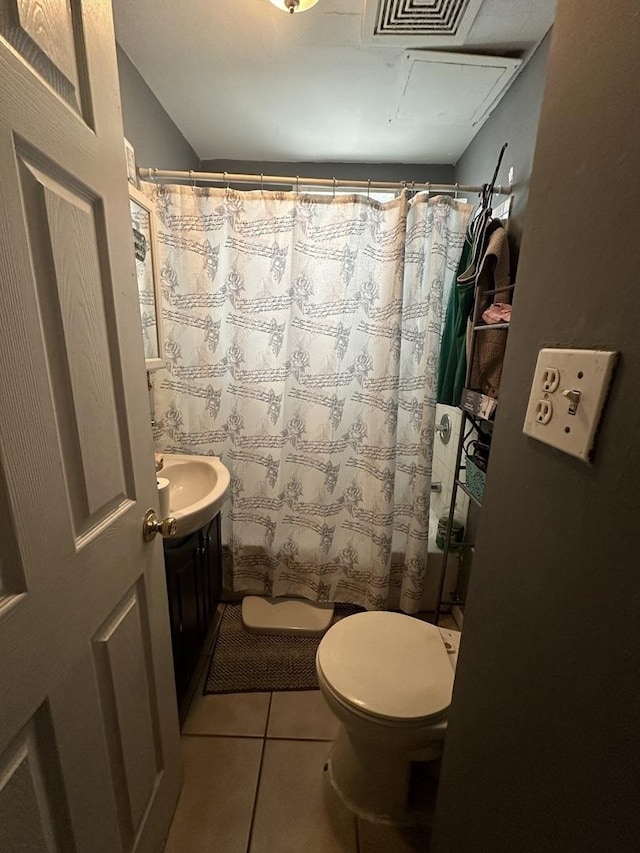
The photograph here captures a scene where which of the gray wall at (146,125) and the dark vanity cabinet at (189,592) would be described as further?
the gray wall at (146,125)

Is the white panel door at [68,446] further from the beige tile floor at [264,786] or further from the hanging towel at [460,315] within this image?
the hanging towel at [460,315]

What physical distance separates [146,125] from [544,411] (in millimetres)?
1894

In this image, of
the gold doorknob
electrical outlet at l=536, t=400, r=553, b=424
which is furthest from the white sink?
electrical outlet at l=536, t=400, r=553, b=424

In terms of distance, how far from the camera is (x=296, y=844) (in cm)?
100

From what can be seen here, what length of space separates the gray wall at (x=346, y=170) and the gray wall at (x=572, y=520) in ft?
6.20

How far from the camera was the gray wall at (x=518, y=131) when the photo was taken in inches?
47.4

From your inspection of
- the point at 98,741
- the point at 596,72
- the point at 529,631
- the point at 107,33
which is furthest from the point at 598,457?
the point at 107,33

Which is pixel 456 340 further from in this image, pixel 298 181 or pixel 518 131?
pixel 298 181

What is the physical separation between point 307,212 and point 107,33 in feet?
3.02

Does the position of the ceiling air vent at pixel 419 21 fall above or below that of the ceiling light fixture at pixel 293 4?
above

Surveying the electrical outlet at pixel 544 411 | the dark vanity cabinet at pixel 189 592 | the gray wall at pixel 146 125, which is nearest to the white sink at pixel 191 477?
the dark vanity cabinet at pixel 189 592

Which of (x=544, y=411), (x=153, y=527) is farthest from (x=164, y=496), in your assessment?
(x=544, y=411)

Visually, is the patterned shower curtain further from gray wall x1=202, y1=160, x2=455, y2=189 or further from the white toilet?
gray wall x1=202, y1=160, x2=455, y2=189

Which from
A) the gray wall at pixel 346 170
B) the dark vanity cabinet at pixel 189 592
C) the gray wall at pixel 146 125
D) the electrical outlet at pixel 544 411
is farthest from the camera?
the gray wall at pixel 346 170
